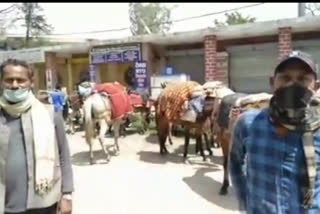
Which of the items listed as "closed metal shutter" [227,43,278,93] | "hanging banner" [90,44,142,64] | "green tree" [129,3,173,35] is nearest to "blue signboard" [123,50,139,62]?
"hanging banner" [90,44,142,64]

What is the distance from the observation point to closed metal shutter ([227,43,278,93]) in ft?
41.9

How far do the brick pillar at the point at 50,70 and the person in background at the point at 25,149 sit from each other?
15073mm

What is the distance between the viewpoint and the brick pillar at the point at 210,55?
12.6 metres

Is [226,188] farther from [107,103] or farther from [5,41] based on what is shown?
[5,41]

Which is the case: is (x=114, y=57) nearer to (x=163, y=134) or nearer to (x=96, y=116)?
(x=163, y=134)

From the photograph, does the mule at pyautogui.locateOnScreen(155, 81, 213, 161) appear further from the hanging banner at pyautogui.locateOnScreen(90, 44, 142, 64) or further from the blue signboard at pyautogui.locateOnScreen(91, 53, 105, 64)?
the blue signboard at pyautogui.locateOnScreen(91, 53, 105, 64)

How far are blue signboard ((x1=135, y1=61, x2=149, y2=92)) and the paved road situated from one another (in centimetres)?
417

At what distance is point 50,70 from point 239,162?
16.2m

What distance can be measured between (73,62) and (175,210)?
47.9ft

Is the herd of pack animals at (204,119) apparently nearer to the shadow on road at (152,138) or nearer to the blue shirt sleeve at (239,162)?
the shadow on road at (152,138)

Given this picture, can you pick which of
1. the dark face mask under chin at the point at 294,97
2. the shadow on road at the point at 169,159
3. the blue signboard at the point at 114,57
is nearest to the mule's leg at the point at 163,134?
the shadow on road at the point at 169,159

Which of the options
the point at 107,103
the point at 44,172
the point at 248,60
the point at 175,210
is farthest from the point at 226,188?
the point at 248,60

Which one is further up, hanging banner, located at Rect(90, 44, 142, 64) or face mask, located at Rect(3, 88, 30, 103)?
hanging banner, located at Rect(90, 44, 142, 64)

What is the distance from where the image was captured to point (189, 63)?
14.6 metres
